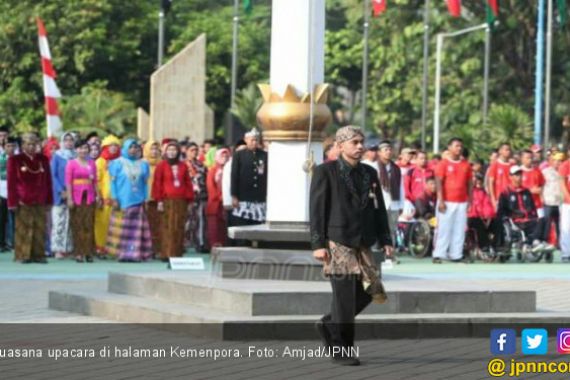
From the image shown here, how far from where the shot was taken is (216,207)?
97.5 feet

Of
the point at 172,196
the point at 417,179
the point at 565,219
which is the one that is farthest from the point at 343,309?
the point at 417,179

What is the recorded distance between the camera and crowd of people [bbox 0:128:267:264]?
26141 mm

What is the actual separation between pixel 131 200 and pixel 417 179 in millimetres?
5675

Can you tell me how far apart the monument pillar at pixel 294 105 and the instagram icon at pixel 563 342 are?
358 centimetres

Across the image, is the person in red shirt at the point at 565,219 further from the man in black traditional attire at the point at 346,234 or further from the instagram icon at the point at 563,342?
the man in black traditional attire at the point at 346,234

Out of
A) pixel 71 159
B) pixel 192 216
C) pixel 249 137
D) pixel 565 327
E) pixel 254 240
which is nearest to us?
pixel 565 327

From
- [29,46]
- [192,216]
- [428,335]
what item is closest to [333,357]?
[428,335]

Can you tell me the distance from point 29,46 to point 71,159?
47123 millimetres

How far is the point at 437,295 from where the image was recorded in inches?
663

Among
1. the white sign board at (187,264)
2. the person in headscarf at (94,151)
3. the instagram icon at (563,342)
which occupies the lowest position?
the instagram icon at (563,342)

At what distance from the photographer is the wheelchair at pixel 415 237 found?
30078 millimetres

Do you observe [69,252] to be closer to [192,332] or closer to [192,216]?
[192,216]

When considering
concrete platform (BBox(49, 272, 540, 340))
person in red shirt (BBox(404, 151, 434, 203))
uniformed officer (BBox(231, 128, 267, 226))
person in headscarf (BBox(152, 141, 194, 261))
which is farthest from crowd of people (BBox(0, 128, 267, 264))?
concrete platform (BBox(49, 272, 540, 340))

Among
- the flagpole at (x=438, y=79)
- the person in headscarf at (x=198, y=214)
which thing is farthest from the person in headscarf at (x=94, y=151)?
the flagpole at (x=438, y=79)
